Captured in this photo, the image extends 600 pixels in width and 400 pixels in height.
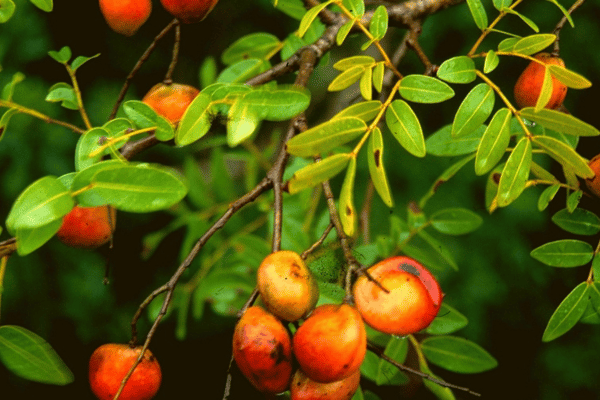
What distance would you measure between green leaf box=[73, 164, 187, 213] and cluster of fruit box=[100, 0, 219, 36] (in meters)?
0.24

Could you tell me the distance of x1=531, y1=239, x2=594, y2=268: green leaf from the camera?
2.20ft

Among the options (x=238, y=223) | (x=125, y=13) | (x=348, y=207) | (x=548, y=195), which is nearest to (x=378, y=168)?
(x=348, y=207)

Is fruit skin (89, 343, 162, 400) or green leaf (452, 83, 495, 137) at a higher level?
green leaf (452, 83, 495, 137)

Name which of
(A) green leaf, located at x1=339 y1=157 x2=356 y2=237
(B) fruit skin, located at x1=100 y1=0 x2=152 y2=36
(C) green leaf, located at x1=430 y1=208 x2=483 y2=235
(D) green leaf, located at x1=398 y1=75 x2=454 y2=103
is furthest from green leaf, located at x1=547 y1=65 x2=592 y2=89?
(B) fruit skin, located at x1=100 y1=0 x2=152 y2=36

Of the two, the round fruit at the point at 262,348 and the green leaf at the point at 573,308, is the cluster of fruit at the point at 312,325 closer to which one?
the round fruit at the point at 262,348

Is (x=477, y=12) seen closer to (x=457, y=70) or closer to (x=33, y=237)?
(x=457, y=70)

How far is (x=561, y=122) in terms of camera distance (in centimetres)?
53

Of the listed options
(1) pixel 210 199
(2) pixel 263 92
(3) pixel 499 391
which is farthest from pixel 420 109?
A: (2) pixel 263 92

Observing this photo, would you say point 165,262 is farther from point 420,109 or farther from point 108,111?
point 420,109

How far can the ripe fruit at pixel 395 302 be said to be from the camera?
49 cm

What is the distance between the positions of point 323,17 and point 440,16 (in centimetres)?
65

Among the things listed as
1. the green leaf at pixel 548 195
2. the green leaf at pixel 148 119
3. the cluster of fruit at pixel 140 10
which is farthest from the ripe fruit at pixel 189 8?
the green leaf at pixel 548 195

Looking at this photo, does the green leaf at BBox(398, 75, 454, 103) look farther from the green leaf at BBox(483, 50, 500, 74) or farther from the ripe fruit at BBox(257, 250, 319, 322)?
the ripe fruit at BBox(257, 250, 319, 322)

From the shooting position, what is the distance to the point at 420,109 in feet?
4.55
